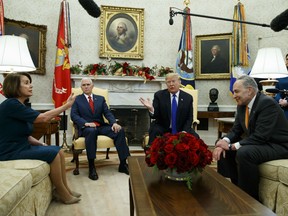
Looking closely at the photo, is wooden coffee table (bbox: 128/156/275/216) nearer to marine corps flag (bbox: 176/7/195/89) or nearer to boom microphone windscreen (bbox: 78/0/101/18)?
boom microphone windscreen (bbox: 78/0/101/18)

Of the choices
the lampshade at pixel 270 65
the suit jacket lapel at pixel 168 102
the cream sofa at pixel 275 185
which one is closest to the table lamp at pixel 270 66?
the lampshade at pixel 270 65

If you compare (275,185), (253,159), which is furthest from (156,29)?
(275,185)

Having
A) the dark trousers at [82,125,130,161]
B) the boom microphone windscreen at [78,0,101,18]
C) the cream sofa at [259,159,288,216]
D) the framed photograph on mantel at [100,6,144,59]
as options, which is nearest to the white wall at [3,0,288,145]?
the framed photograph on mantel at [100,6,144,59]

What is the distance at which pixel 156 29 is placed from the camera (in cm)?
619

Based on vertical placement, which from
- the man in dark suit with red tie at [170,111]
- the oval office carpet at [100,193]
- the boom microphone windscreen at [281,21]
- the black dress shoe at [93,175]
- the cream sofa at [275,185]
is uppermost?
the boom microphone windscreen at [281,21]

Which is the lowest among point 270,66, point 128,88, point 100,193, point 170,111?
point 100,193

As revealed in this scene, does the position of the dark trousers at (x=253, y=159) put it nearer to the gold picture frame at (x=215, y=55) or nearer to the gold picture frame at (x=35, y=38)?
the gold picture frame at (x=215, y=55)

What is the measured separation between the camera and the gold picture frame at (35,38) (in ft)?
16.8

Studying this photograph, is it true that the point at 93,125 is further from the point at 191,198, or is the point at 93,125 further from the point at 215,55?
the point at 215,55

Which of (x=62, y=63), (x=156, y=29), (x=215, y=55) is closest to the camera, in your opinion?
(x=62, y=63)

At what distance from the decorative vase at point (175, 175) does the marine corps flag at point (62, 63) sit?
→ 390cm

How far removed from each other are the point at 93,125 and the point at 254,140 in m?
2.09

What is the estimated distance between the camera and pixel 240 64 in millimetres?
5645

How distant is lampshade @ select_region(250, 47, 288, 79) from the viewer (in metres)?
3.38
